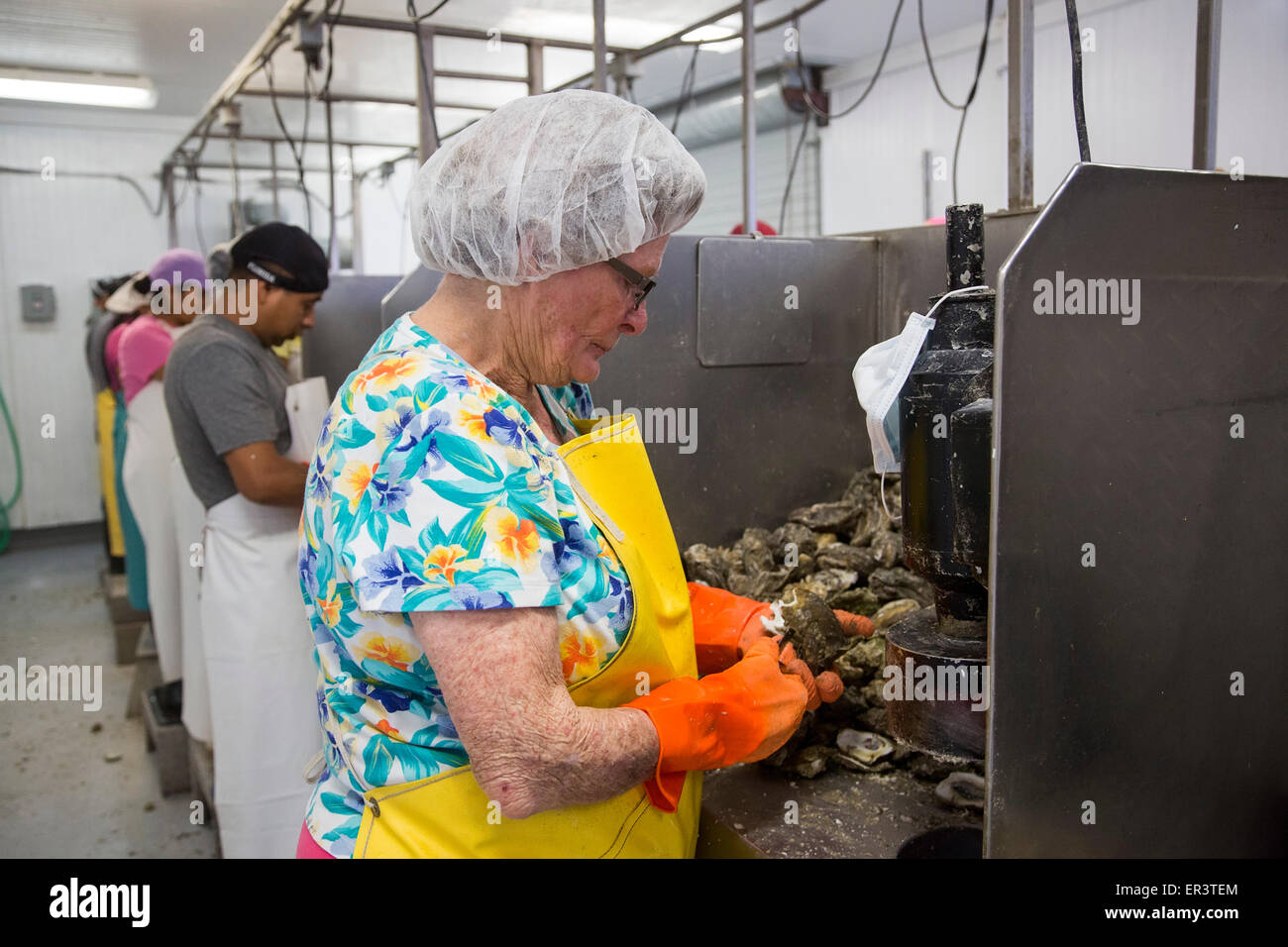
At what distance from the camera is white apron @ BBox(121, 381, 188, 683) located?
346cm

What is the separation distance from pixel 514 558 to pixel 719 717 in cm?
33

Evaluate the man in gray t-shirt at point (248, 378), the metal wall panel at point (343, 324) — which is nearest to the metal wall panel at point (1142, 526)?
the man in gray t-shirt at point (248, 378)

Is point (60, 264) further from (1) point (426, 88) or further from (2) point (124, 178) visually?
(1) point (426, 88)

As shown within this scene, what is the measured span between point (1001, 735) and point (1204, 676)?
0.99ft

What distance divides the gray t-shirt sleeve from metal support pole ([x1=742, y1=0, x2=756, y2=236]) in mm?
1210

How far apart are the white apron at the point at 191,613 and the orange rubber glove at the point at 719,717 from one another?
83.2 inches

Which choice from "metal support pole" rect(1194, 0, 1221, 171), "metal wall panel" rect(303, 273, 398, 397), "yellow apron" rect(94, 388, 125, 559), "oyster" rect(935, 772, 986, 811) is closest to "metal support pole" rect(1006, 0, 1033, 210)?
"metal support pole" rect(1194, 0, 1221, 171)

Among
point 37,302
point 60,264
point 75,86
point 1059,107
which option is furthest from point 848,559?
point 60,264

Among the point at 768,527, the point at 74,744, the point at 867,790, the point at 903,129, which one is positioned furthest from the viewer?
the point at 903,129

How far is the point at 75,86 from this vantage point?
478cm

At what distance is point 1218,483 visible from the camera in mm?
1064

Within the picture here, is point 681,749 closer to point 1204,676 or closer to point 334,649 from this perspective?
point 334,649

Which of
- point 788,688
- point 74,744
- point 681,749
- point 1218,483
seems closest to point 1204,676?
point 1218,483

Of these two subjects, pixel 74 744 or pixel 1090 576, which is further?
pixel 74 744
